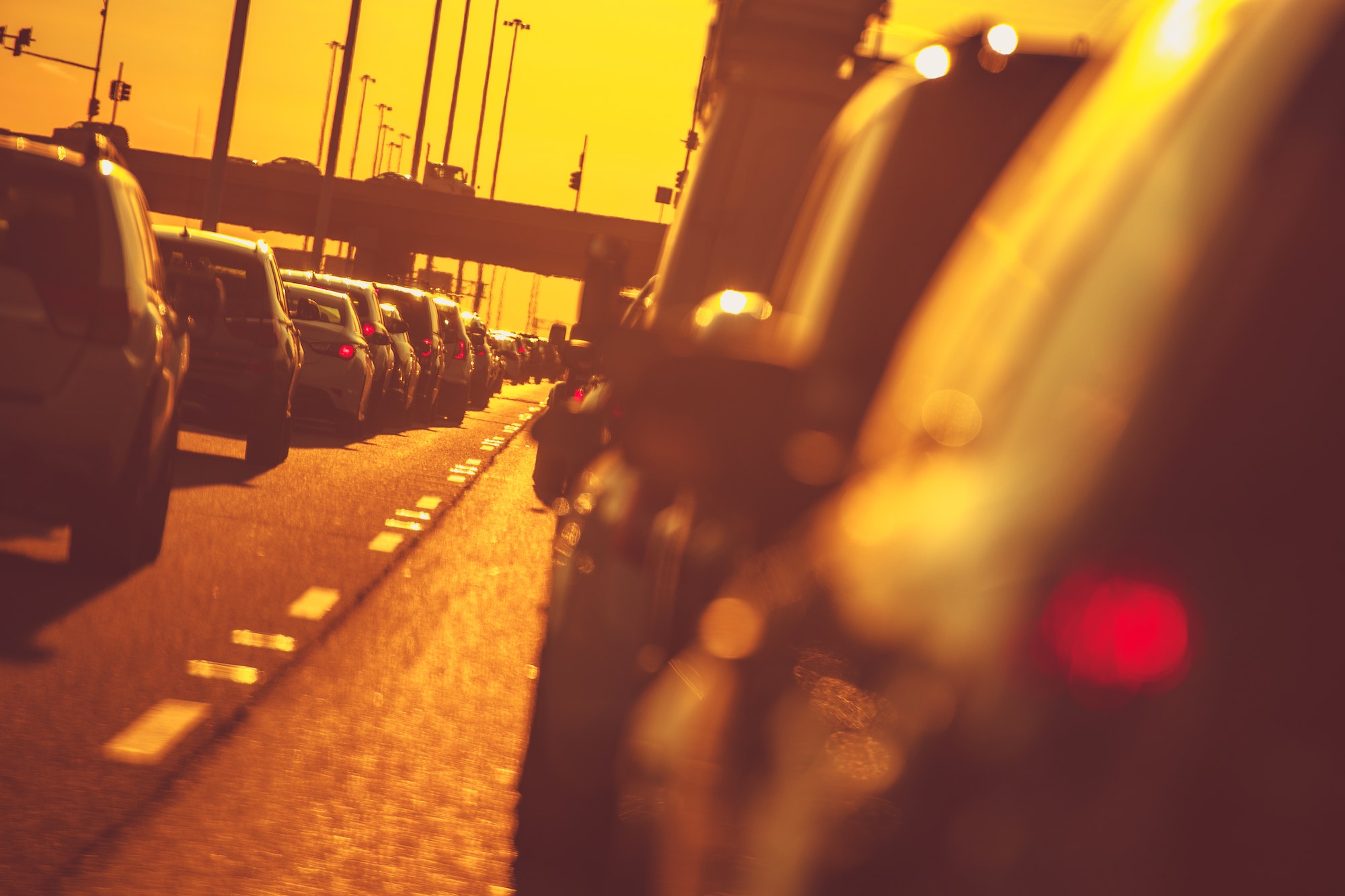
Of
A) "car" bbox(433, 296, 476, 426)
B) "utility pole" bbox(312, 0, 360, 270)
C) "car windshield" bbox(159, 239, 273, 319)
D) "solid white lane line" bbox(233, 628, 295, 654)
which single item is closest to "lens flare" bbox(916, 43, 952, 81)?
"solid white lane line" bbox(233, 628, 295, 654)

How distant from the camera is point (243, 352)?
16109mm

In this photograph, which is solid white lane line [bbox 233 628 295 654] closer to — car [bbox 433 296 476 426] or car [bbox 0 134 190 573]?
car [bbox 0 134 190 573]

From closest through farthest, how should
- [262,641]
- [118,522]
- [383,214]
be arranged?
[262,641] → [118,522] → [383,214]

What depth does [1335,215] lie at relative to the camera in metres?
1.65

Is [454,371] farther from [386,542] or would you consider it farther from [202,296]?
[202,296]

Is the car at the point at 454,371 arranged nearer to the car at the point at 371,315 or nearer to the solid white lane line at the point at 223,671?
the car at the point at 371,315

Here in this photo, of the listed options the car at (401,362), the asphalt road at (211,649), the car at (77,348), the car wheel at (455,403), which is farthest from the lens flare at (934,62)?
the car wheel at (455,403)

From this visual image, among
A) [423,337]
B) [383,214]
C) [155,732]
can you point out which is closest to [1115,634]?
[155,732]

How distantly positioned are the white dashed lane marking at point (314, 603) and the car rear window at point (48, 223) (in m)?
1.64

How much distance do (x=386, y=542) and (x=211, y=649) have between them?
14.8 ft

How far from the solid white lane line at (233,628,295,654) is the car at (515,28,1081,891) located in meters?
3.14

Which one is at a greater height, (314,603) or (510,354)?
(510,354)

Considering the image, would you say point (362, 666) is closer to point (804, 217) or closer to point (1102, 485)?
point (804, 217)

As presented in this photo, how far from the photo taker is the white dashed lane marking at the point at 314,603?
8594 mm
